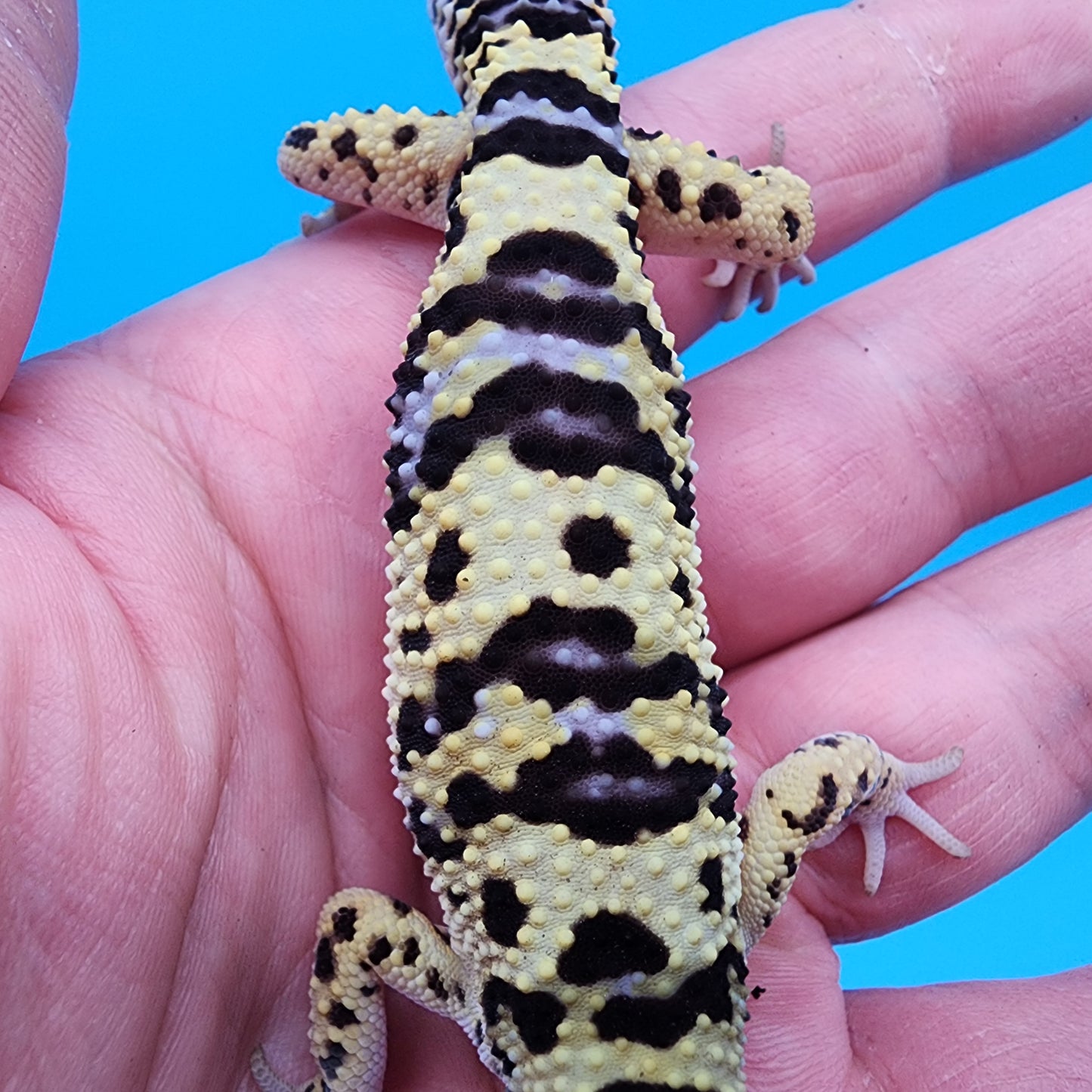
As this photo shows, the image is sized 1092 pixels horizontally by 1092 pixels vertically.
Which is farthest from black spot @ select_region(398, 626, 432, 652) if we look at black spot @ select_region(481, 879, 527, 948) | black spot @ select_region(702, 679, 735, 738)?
black spot @ select_region(702, 679, 735, 738)

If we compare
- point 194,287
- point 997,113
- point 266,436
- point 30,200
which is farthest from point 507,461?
point 997,113

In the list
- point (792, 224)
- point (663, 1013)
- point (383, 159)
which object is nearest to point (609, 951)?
point (663, 1013)

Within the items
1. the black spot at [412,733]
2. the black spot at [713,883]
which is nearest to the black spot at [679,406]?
the black spot at [412,733]

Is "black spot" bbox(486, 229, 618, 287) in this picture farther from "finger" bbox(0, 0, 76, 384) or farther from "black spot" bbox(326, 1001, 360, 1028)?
"black spot" bbox(326, 1001, 360, 1028)

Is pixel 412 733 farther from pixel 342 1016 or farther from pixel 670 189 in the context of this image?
pixel 670 189

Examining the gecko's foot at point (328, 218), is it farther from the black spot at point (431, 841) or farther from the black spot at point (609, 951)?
the black spot at point (609, 951)
